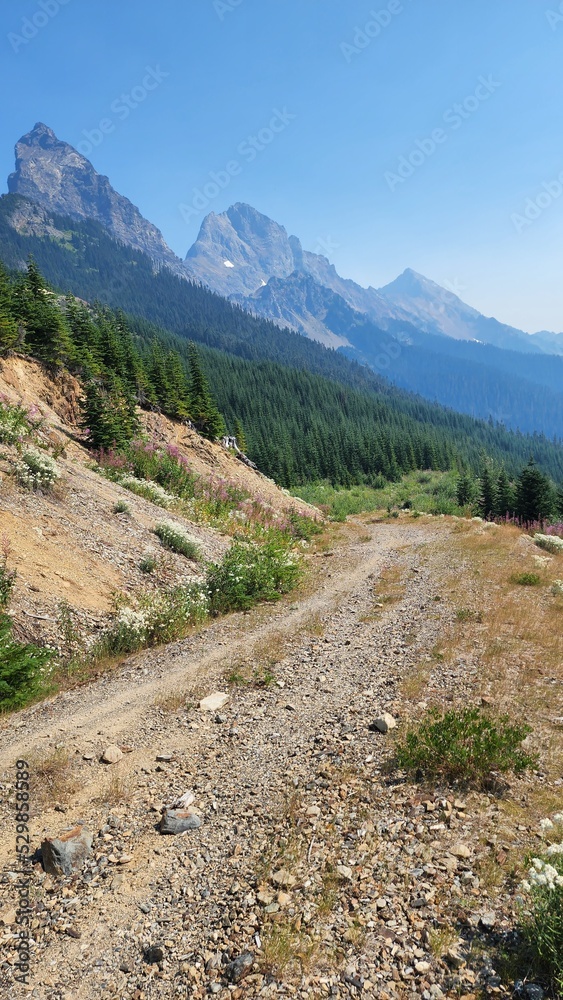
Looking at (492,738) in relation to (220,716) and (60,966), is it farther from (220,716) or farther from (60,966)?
(60,966)

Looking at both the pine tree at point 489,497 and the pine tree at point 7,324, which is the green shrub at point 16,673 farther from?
the pine tree at point 489,497

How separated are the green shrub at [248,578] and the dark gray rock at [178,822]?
7.84m

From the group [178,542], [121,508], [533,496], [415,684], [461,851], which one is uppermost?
[533,496]

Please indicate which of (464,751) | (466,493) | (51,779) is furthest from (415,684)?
(466,493)

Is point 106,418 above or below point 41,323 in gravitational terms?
below

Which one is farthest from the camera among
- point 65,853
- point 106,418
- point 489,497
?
point 489,497

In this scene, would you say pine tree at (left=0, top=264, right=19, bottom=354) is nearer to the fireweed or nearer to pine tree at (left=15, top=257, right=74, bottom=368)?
pine tree at (left=15, top=257, right=74, bottom=368)

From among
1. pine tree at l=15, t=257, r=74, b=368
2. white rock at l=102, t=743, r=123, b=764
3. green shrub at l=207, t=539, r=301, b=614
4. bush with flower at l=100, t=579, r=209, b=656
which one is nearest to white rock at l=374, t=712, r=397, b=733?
white rock at l=102, t=743, r=123, b=764

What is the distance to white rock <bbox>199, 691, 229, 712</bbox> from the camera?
813 centimetres

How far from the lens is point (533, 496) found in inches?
1484

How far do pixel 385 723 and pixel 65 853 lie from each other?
4.58 m

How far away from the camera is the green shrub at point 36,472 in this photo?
14338 millimetres

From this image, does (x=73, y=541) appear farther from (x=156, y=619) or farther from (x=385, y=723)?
(x=385, y=723)

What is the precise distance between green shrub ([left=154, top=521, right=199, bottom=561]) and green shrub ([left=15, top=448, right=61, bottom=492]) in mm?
4061
